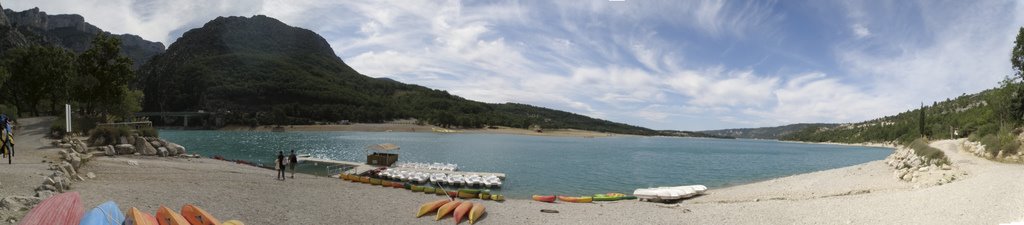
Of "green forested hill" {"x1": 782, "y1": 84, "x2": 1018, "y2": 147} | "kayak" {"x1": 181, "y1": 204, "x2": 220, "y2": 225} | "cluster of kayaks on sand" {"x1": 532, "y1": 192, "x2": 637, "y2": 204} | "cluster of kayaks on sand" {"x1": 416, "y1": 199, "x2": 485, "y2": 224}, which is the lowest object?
"cluster of kayaks on sand" {"x1": 532, "y1": 192, "x2": 637, "y2": 204}

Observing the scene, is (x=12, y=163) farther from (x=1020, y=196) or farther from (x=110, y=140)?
(x=1020, y=196)

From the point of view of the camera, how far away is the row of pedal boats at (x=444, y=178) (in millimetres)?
29266

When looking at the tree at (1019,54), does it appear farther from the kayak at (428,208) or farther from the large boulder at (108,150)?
the large boulder at (108,150)

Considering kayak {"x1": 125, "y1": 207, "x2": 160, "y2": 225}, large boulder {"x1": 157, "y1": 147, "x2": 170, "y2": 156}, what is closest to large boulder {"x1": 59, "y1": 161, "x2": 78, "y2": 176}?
kayak {"x1": 125, "y1": 207, "x2": 160, "y2": 225}

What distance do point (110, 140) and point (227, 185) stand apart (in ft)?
60.1

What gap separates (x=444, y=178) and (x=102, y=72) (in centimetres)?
2905

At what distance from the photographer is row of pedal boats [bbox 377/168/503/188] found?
96.0ft

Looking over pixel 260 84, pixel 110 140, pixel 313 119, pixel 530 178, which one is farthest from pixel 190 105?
pixel 530 178

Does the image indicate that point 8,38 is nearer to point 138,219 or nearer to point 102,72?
point 102,72

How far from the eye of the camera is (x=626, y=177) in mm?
38281

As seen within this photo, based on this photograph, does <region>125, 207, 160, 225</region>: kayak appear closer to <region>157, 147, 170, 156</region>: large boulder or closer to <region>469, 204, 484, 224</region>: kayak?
<region>469, 204, 484, 224</region>: kayak

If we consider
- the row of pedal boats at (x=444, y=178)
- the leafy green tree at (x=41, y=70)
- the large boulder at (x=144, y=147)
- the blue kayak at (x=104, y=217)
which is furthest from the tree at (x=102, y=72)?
the blue kayak at (x=104, y=217)

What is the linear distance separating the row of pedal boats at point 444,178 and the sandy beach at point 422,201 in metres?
5.63

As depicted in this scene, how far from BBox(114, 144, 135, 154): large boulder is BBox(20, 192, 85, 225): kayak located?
78.8 feet
